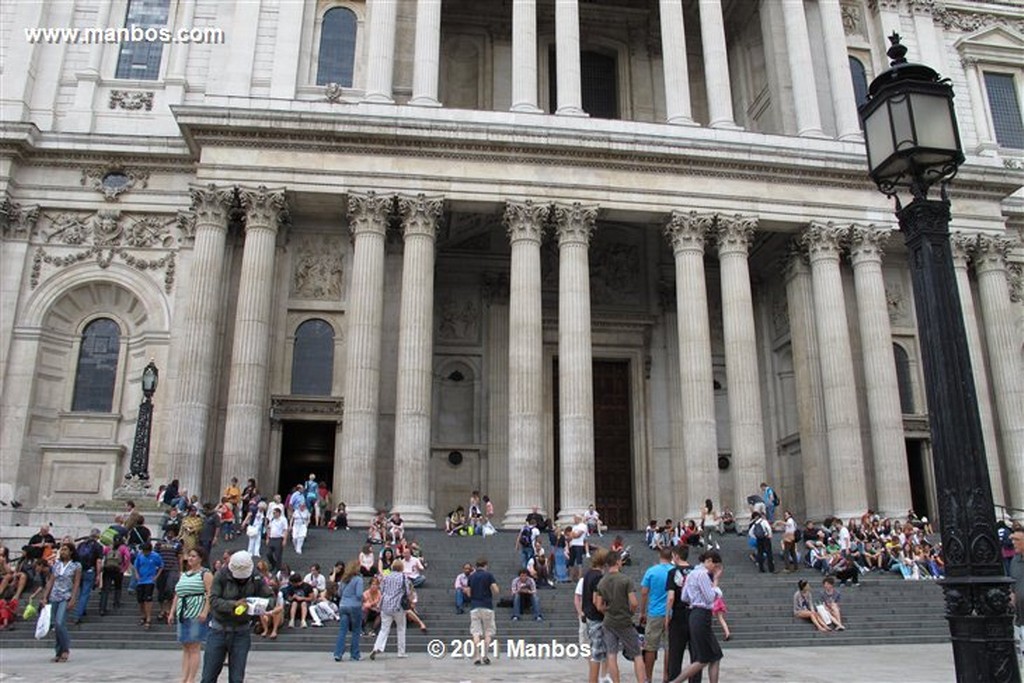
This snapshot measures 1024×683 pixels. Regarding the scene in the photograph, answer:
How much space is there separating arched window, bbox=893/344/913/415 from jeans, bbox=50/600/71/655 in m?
27.2

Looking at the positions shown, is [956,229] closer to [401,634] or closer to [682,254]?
[682,254]

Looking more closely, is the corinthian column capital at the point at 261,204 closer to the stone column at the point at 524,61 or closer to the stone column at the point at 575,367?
the stone column at the point at 524,61

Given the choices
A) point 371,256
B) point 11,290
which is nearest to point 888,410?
point 371,256

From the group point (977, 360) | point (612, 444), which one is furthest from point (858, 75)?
point (612, 444)

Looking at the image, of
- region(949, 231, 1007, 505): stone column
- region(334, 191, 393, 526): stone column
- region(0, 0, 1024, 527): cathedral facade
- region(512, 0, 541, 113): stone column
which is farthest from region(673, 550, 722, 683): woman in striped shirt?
region(949, 231, 1007, 505): stone column

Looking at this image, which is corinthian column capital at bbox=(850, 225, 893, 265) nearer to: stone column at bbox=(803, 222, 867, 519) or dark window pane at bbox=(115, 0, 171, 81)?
stone column at bbox=(803, 222, 867, 519)

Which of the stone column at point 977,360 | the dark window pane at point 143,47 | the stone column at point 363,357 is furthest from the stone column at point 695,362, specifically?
the dark window pane at point 143,47

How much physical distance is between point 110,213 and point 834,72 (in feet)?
87.6

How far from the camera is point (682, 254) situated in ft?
89.4

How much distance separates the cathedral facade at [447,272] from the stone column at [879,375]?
4.0 inches

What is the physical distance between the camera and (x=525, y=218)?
2628 cm

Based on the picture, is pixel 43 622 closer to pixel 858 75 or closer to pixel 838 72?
pixel 838 72

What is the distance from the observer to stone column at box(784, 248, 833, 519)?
27.2 meters

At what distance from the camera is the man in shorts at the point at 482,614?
42.3ft
